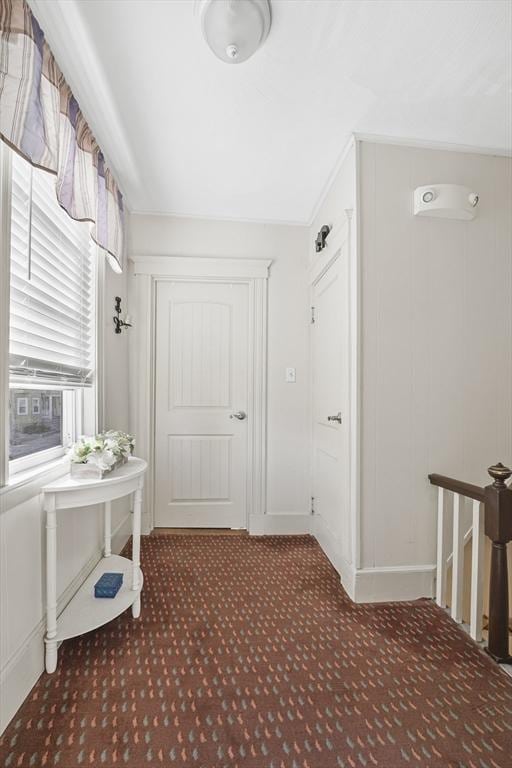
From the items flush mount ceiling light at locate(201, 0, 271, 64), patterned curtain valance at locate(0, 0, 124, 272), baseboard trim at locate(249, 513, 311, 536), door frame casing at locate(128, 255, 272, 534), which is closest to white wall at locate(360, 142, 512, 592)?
flush mount ceiling light at locate(201, 0, 271, 64)

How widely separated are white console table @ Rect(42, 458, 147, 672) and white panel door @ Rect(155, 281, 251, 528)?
941 millimetres

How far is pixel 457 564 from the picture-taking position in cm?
187

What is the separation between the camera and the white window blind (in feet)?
4.71

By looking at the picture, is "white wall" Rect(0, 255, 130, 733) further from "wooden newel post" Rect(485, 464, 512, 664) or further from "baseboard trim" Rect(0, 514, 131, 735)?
"wooden newel post" Rect(485, 464, 512, 664)

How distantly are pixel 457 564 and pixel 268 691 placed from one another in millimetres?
1094

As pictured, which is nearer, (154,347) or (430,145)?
(430,145)

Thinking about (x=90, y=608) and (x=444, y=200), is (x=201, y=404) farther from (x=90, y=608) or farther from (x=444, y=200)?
(x=444, y=200)

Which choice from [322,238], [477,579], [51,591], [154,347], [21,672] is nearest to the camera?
[21,672]

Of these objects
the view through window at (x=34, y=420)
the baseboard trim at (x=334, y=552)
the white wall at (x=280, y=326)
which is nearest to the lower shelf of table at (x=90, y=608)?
the view through window at (x=34, y=420)

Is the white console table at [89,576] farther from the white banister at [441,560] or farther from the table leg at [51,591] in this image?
the white banister at [441,560]

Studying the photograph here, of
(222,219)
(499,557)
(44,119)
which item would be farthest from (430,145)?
(499,557)

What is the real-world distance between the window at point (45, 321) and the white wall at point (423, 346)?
154 centimetres

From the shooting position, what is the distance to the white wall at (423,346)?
2.03 meters

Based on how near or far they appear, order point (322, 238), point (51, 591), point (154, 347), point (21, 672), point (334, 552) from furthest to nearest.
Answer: point (154, 347) → point (322, 238) → point (334, 552) → point (51, 591) → point (21, 672)
